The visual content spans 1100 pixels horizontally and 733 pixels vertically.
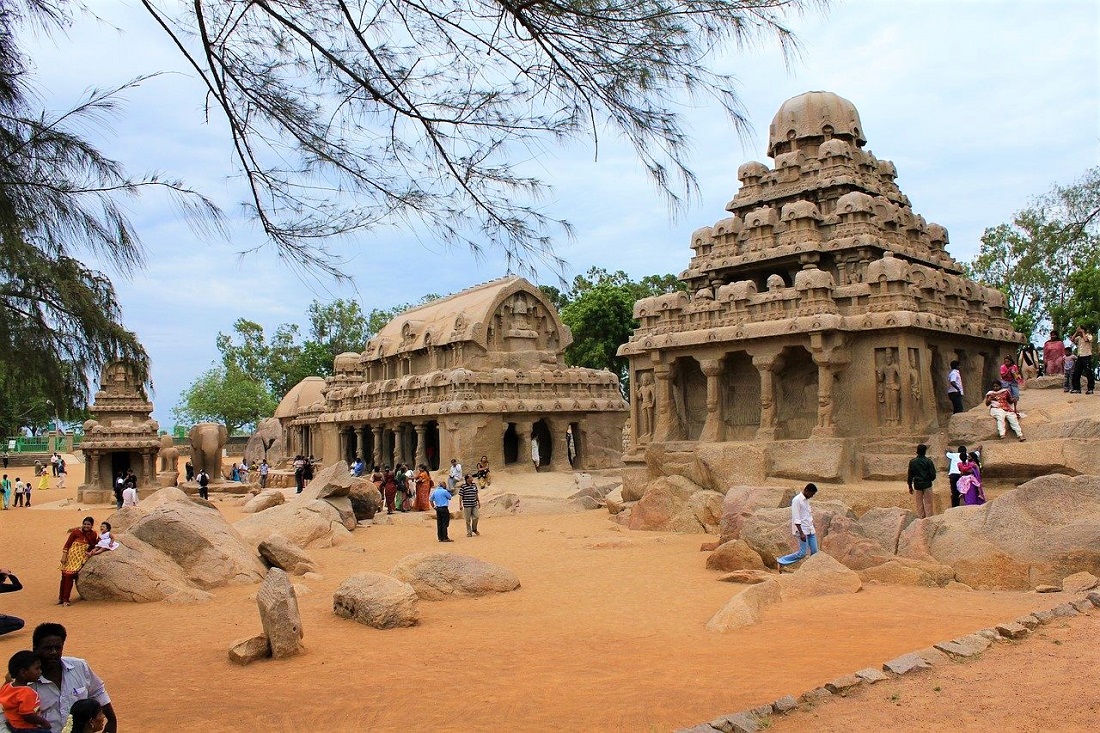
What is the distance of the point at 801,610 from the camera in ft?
31.3

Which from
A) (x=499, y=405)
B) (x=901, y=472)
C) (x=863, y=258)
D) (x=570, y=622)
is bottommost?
(x=570, y=622)

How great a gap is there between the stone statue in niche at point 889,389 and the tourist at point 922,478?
3.52 metres

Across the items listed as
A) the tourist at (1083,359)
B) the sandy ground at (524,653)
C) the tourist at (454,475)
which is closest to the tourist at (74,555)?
the sandy ground at (524,653)

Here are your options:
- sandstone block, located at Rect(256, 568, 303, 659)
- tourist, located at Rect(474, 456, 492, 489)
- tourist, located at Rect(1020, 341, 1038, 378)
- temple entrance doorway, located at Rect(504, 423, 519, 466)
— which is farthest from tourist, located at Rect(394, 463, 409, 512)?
tourist, located at Rect(1020, 341, 1038, 378)

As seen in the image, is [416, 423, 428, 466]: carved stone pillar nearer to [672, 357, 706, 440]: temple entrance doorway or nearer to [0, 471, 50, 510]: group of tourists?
[672, 357, 706, 440]: temple entrance doorway

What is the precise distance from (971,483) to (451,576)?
7.95 meters

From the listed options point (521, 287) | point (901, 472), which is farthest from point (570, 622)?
point (521, 287)

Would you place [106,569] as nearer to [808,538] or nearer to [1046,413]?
[808,538]

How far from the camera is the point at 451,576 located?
38.5ft

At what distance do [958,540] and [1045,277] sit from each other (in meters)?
30.4

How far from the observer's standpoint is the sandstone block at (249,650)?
8500mm

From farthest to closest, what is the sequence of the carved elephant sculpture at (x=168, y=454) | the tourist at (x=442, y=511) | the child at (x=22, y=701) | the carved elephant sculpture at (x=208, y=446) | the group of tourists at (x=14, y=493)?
the carved elephant sculpture at (x=208, y=446), the carved elephant sculpture at (x=168, y=454), the group of tourists at (x=14, y=493), the tourist at (x=442, y=511), the child at (x=22, y=701)

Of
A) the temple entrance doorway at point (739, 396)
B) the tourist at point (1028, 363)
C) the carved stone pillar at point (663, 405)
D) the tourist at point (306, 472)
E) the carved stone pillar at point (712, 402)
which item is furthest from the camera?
the tourist at point (306, 472)

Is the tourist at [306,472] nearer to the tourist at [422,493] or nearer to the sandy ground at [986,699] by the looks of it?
the tourist at [422,493]
